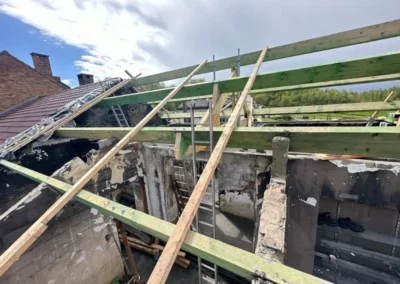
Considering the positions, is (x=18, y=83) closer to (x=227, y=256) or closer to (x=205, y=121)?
(x=205, y=121)

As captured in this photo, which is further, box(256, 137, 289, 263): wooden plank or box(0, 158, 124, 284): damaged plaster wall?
box(0, 158, 124, 284): damaged plaster wall

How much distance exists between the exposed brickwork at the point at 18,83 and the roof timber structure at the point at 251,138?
7.25 meters

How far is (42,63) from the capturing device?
10602 mm

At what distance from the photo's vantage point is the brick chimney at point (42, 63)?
34.0 feet

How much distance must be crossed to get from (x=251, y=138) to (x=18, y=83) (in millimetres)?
11763

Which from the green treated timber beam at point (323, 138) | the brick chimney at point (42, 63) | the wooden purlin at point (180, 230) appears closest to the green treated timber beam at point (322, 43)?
the green treated timber beam at point (323, 138)

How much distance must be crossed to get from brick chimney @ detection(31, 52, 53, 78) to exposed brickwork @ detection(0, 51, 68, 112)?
88 cm

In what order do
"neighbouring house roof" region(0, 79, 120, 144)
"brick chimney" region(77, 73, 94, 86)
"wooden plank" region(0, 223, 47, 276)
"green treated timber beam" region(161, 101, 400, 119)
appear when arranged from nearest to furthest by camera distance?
"wooden plank" region(0, 223, 47, 276) → "green treated timber beam" region(161, 101, 400, 119) → "neighbouring house roof" region(0, 79, 120, 144) → "brick chimney" region(77, 73, 94, 86)

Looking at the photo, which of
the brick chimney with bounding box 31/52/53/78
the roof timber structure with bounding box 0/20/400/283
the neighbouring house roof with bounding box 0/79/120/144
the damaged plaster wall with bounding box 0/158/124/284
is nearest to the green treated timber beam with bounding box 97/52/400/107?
the roof timber structure with bounding box 0/20/400/283

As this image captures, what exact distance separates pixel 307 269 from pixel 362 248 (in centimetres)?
133

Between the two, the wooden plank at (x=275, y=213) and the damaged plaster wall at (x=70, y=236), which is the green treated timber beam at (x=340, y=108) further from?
the damaged plaster wall at (x=70, y=236)

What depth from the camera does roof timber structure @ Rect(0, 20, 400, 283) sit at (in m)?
0.96

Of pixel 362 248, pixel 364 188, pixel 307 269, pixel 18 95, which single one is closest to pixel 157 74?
pixel 364 188

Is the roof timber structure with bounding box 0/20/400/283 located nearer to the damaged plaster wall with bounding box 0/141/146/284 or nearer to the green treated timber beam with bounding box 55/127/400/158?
the green treated timber beam with bounding box 55/127/400/158
